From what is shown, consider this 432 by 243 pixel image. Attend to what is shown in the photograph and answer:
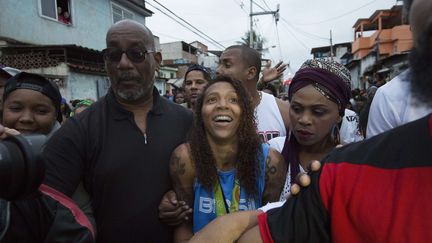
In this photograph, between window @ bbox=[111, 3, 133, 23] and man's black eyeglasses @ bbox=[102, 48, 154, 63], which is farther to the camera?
window @ bbox=[111, 3, 133, 23]

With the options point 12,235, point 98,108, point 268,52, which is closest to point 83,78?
point 98,108

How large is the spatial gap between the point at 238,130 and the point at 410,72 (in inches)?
50.9

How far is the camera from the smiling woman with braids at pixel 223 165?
204 centimetres

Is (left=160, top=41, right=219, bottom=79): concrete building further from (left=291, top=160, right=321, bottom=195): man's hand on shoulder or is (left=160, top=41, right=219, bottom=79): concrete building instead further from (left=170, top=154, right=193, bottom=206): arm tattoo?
(left=291, top=160, right=321, bottom=195): man's hand on shoulder

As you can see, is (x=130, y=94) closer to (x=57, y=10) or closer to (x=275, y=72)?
(x=275, y=72)

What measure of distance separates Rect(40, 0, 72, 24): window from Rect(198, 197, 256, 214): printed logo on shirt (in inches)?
504

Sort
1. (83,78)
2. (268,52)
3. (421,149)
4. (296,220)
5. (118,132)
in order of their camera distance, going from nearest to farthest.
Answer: (421,149), (296,220), (118,132), (83,78), (268,52)

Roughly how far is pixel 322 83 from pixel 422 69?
110cm

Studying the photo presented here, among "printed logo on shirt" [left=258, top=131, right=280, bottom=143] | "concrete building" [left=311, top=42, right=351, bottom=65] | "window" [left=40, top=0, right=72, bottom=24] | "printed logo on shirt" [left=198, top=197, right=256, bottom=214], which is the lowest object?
"printed logo on shirt" [left=198, top=197, right=256, bottom=214]

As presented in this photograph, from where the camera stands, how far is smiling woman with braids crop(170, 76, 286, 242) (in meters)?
2.04

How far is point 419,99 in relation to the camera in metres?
1.07

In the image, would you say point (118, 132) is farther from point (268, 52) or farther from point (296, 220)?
point (268, 52)

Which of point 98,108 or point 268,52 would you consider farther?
point 268,52

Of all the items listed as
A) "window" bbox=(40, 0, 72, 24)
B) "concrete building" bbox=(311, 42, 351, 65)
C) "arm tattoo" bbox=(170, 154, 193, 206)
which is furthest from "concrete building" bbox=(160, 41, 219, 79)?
"arm tattoo" bbox=(170, 154, 193, 206)
